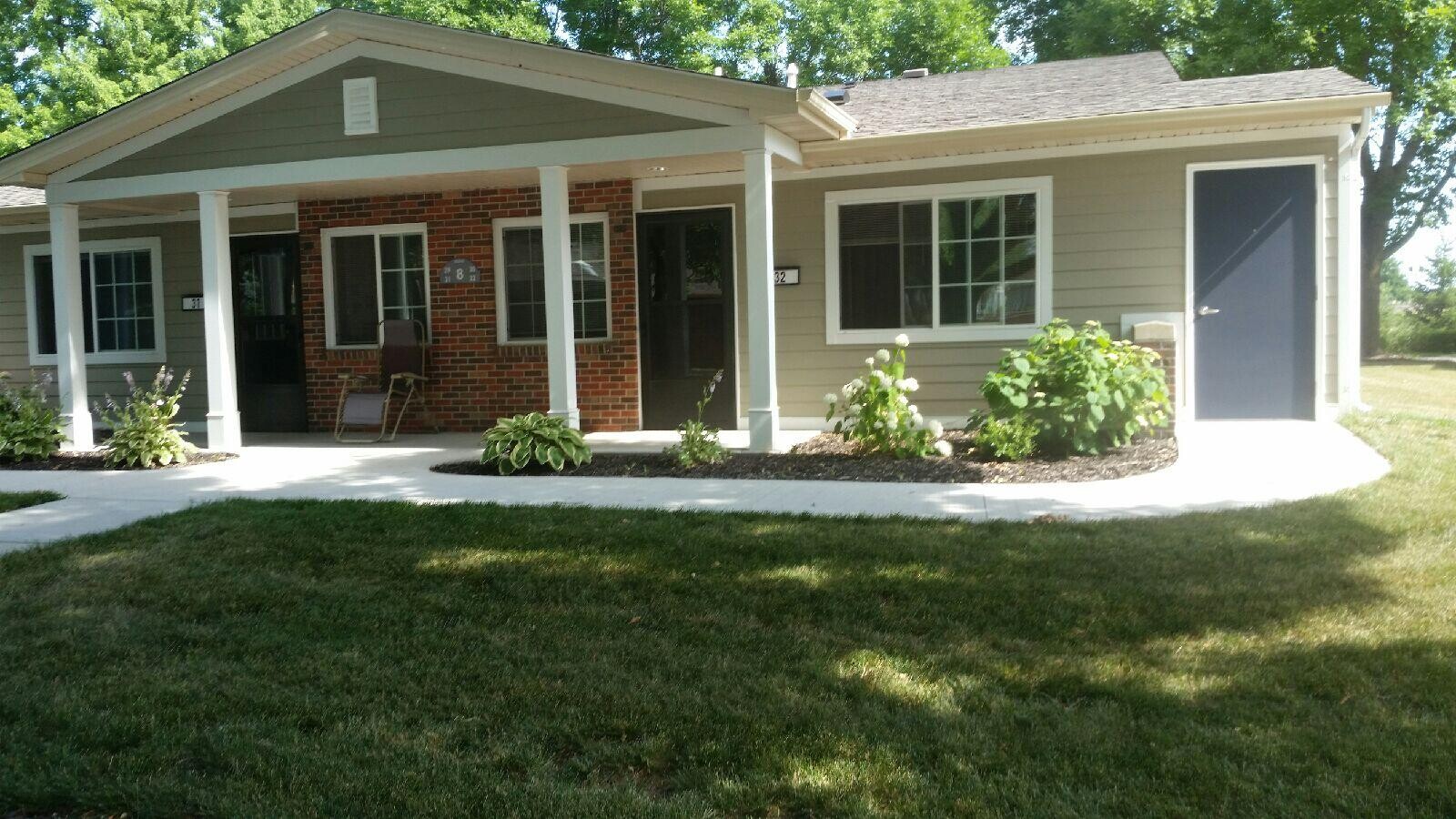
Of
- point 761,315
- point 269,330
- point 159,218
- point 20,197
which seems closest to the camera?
point 761,315

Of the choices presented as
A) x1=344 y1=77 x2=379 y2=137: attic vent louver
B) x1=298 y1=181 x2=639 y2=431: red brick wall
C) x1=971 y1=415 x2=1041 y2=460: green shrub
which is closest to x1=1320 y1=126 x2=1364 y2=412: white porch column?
x1=971 y1=415 x2=1041 y2=460: green shrub

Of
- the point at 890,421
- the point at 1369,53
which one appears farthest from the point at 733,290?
the point at 1369,53

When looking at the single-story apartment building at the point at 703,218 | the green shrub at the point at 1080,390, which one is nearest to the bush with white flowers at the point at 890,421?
the green shrub at the point at 1080,390

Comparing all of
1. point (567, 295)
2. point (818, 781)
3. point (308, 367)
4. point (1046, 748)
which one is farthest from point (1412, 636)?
point (308, 367)

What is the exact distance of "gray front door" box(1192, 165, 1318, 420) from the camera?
9359mm

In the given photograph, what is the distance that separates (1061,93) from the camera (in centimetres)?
1039

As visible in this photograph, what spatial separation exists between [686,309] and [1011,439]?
3774 millimetres

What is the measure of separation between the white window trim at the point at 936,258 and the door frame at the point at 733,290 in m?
0.84

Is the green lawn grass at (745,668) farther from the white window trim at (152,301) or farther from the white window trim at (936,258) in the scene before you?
the white window trim at (152,301)

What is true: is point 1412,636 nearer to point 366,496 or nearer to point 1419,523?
point 1419,523

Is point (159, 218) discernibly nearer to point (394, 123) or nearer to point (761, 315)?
point (394, 123)

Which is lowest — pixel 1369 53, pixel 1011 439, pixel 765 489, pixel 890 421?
pixel 765 489

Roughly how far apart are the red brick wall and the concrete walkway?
2.05m

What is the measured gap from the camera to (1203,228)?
949 cm
